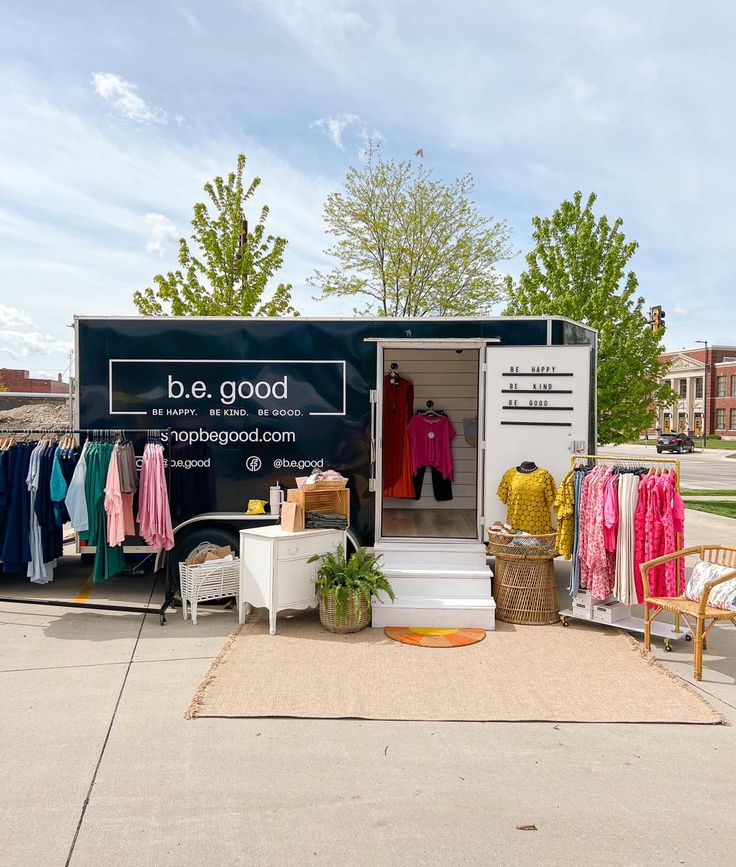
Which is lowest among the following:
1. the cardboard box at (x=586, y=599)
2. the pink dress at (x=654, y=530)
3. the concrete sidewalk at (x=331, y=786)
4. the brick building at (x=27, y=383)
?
the concrete sidewalk at (x=331, y=786)

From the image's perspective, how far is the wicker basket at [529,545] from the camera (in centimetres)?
594

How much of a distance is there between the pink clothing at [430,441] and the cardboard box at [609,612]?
3366 millimetres

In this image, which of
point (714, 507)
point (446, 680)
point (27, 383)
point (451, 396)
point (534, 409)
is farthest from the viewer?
point (27, 383)

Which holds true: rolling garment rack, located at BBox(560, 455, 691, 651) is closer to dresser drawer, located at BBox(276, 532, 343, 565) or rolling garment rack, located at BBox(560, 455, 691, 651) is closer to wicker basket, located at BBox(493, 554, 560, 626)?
wicker basket, located at BBox(493, 554, 560, 626)

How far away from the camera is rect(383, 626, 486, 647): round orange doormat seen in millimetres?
5371

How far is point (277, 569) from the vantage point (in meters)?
5.59

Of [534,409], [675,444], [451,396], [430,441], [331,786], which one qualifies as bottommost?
[331,786]

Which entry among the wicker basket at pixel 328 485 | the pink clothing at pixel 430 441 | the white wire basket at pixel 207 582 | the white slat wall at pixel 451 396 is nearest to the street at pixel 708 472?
the white slat wall at pixel 451 396

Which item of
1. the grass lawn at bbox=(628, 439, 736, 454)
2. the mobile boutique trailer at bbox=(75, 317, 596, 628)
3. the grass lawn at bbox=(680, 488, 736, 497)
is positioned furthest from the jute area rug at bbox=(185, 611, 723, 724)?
the grass lawn at bbox=(628, 439, 736, 454)

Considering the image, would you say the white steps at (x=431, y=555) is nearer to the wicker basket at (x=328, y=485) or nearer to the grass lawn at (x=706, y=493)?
the wicker basket at (x=328, y=485)

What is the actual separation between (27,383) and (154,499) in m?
32.8

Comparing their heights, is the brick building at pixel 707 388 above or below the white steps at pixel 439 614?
above

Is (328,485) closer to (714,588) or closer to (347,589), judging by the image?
(347,589)

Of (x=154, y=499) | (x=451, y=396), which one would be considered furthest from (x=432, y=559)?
(x=451, y=396)
